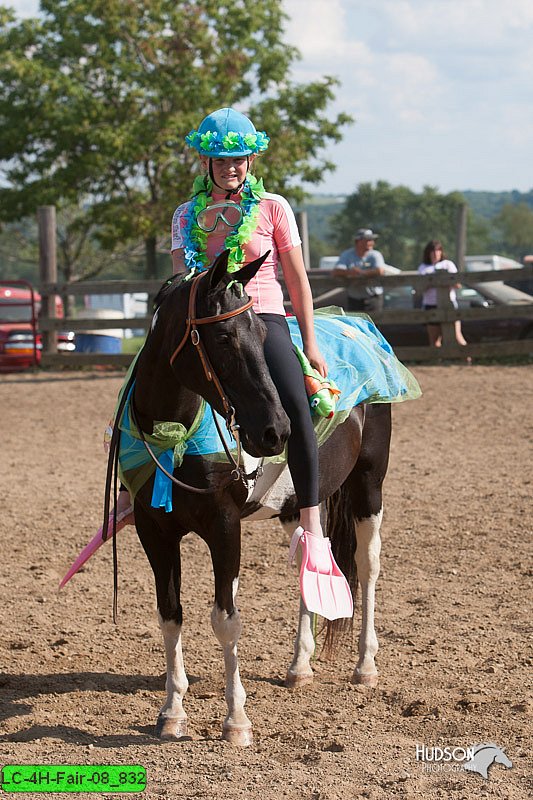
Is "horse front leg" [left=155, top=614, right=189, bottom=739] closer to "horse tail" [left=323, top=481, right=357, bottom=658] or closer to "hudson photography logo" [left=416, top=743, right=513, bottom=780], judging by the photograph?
"hudson photography logo" [left=416, top=743, right=513, bottom=780]

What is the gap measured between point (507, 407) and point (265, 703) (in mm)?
7396

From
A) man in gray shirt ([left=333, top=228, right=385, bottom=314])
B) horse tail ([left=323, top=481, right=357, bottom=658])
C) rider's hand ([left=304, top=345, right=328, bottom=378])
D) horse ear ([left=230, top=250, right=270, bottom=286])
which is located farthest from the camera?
man in gray shirt ([left=333, top=228, right=385, bottom=314])

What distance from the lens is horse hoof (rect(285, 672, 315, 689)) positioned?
4273mm

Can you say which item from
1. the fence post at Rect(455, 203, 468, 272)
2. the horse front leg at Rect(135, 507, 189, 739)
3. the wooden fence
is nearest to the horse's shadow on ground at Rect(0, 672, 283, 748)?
the horse front leg at Rect(135, 507, 189, 739)

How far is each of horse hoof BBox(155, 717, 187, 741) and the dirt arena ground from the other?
0.06 meters

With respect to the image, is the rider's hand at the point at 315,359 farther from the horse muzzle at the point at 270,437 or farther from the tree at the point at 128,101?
the tree at the point at 128,101

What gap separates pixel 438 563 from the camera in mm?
5848

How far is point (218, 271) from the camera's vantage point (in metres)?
3.21

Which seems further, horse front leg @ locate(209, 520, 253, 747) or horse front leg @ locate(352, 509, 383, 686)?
horse front leg @ locate(352, 509, 383, 686)

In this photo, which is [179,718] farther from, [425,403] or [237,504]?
[425,403]

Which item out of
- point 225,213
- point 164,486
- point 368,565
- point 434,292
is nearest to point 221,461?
point 164,486

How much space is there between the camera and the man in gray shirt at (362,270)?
548 inches

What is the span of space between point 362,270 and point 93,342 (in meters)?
5.08

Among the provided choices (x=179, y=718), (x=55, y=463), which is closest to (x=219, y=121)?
(x=179, y=718)
